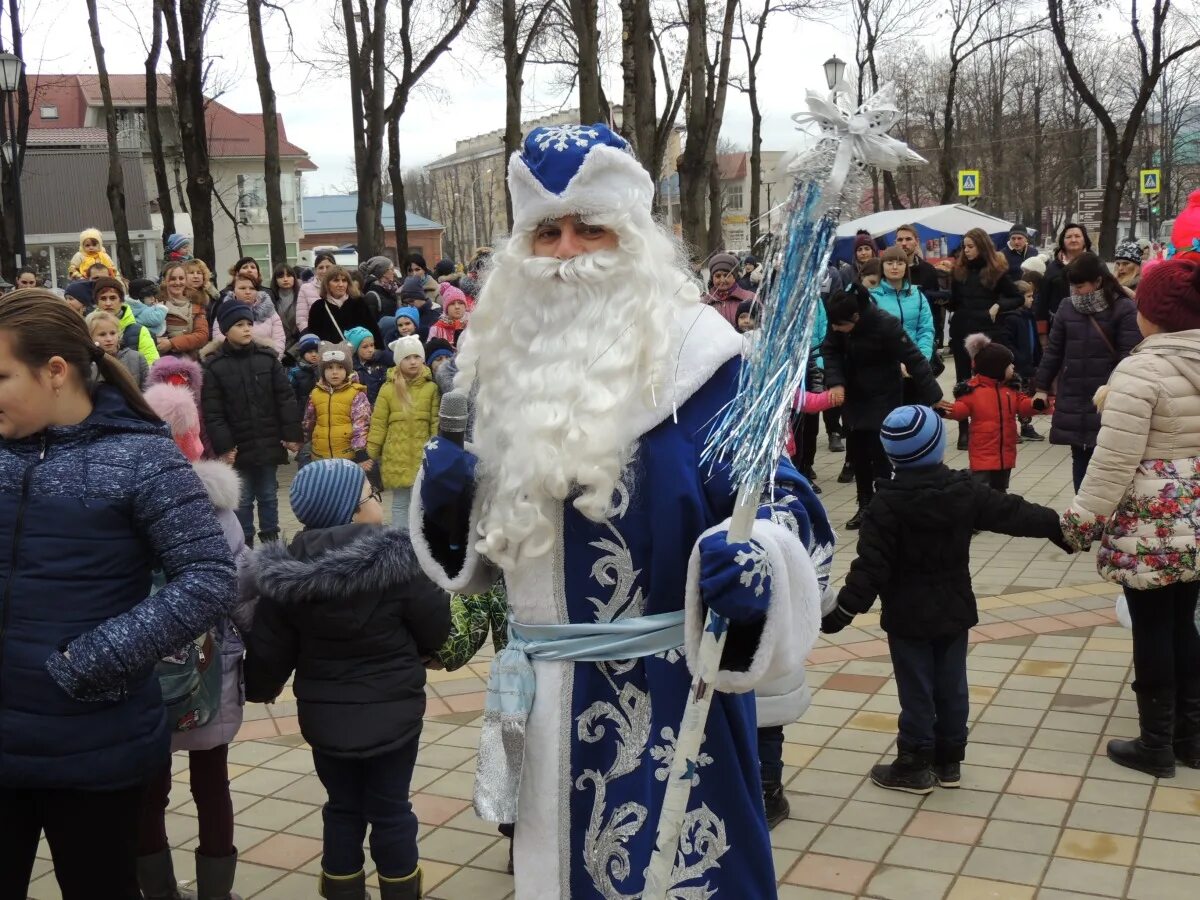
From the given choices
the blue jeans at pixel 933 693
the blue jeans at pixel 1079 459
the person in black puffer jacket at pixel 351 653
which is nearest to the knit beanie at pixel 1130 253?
the blue jeans at pixel 1079 459

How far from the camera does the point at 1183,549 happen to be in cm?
462

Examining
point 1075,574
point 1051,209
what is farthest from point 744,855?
point 1051,209

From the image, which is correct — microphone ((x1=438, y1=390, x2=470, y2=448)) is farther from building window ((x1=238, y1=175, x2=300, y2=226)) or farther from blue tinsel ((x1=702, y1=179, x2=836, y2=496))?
building window ((x1=238, y1=175, x2=300, y2=226))

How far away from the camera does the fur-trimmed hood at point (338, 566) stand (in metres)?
3.62

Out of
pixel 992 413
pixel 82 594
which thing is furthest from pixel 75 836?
pixel 992 413

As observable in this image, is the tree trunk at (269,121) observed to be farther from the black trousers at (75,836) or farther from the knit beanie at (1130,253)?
the black trousers at (75,836)

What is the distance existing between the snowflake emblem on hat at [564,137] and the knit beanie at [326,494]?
1327 millimetres

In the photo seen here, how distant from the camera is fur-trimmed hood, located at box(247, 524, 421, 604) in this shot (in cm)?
362

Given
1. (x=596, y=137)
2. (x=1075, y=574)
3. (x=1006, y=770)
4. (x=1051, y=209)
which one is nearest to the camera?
(x=596, y=137)

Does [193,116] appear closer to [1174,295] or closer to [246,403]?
[246,403]

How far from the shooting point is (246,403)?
29.9 feet

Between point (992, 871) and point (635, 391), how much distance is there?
93.0 inches

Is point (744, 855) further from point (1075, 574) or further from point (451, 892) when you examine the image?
point (1075, 574)

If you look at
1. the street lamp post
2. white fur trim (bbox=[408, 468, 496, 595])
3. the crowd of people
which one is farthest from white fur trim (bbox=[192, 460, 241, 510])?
the street lamp post
